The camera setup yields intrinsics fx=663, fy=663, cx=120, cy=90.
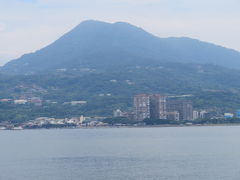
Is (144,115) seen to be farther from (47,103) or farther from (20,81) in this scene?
(20,81)

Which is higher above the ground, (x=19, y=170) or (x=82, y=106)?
(x=82, y=106)

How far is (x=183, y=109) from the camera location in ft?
350

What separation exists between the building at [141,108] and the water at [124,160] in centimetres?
3915

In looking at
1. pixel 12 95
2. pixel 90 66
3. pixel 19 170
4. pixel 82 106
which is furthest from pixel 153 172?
pixel 90 66

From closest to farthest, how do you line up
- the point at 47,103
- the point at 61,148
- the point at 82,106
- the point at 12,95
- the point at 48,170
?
the point at 48,170 → the point at 61,148 → the point at 82,106 → the point at 47,103 → the point at 12,95

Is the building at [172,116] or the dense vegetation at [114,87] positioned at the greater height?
the dense vegetation at [114,87]

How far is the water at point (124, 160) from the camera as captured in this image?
3866 centimetres

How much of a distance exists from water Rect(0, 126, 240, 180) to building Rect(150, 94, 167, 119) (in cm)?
3968

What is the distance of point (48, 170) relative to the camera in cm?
4178

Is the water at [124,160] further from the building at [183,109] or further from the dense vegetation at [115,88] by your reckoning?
the dense vegetation at [115,88]

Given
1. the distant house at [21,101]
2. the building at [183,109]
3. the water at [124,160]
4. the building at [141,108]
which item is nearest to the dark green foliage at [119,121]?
the building at [141,108]

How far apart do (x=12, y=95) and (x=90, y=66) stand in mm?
49639

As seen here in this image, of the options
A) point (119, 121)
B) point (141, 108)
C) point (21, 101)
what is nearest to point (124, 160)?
point (119, 121)

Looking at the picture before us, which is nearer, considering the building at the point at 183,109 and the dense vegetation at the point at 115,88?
the building at the point at 183,109
